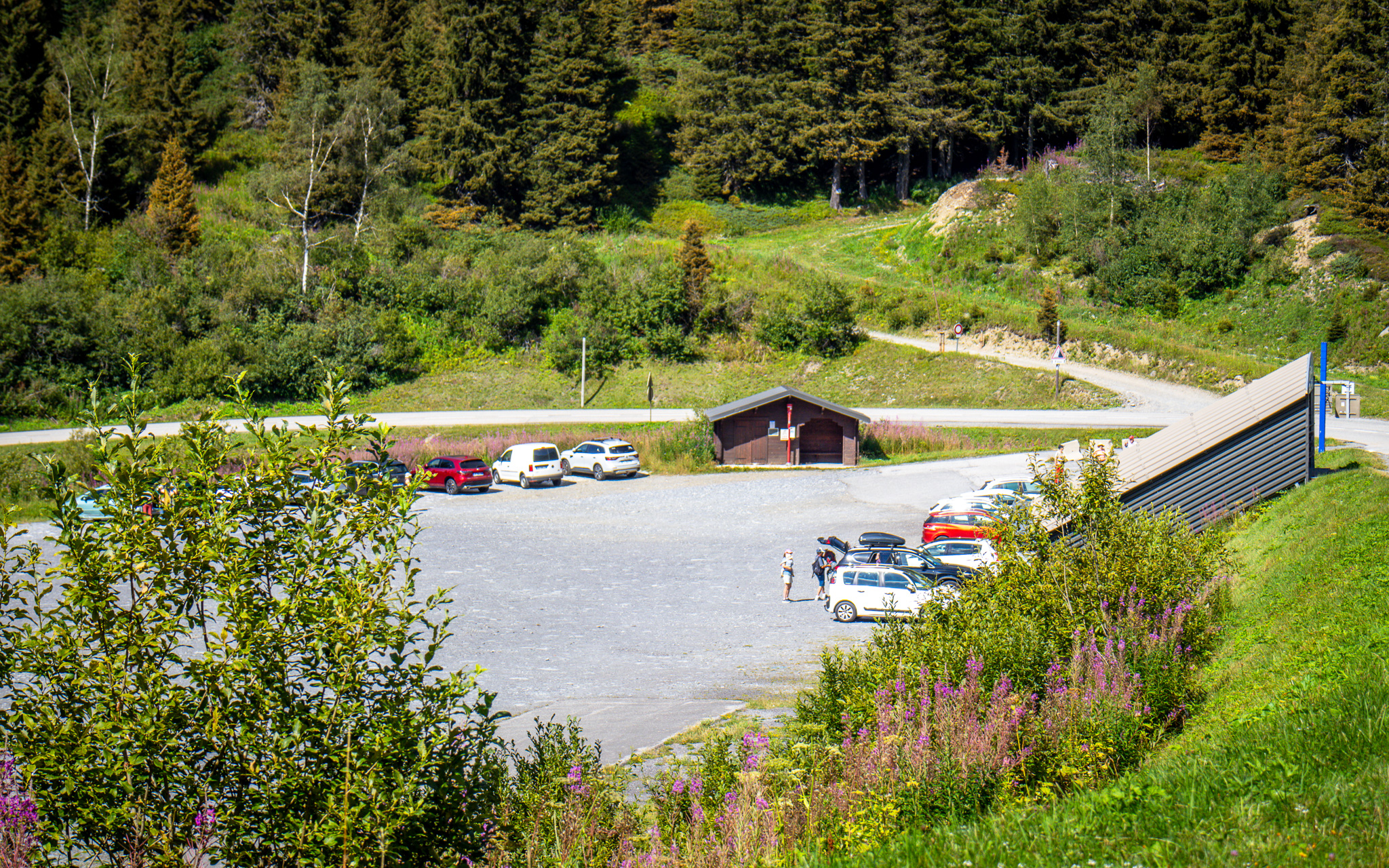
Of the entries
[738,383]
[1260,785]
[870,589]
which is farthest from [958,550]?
[738,383]

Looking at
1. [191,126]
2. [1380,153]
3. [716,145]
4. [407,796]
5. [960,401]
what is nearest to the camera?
[407,796]

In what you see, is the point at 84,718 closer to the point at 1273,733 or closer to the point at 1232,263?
the point at 1273,733

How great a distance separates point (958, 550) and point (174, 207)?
59505 mm

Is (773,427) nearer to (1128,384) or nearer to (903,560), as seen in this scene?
(1128,384)

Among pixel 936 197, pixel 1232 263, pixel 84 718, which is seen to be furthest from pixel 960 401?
pixel 84 718

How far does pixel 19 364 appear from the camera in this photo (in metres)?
54.5

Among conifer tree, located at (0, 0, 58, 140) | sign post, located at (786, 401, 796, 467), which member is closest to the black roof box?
sign post, located at (786, 401, 796, 467)

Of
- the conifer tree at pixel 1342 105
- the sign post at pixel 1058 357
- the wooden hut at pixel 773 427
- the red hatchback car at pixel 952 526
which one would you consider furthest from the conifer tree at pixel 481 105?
the red hatchback car at pixel 952 526

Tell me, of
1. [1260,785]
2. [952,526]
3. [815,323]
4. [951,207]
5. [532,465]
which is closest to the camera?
[1260,785]

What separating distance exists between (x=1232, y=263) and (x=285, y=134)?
6371 centimetres

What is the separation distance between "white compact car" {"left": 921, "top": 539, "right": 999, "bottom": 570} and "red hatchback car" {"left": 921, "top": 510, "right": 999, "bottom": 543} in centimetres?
147

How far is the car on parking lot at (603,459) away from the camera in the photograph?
138 feet

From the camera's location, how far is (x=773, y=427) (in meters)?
45.6

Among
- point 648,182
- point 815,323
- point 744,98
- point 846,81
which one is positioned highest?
point 846,81
